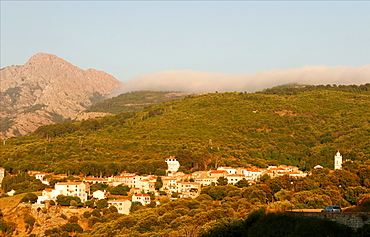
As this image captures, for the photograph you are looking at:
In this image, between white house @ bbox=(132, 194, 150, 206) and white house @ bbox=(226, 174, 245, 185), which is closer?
white house @ bbox=(132, 194, 150, 206)

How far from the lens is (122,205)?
73125mm

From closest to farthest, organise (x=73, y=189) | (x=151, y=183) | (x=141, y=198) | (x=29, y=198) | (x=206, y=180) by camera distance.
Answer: (x=141, y=198) < (x=29, y=198) < (x=73, y=189) < (x=206, y=180) < (x=151, y=183)

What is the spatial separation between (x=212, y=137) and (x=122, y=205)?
53256 millimetres

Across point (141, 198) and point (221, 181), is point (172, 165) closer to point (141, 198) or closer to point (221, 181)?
point (221, 181)

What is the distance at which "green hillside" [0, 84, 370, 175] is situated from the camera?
101m

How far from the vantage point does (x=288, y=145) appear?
121 m

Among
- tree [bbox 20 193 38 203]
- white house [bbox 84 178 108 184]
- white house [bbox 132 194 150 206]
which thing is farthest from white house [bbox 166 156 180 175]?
tree [bbox 20 193 38 203]

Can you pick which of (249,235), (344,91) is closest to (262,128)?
(344,91)

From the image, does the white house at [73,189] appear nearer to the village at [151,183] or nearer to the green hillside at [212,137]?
the village at [151,183]

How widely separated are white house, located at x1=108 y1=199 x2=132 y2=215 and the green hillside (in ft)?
63.9

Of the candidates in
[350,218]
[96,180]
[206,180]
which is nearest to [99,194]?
[96,180]

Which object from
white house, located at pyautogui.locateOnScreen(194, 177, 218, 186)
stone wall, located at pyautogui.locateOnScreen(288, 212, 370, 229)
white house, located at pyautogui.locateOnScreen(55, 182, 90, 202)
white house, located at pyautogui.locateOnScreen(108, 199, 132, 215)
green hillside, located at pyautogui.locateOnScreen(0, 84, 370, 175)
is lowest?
white house, located at pyautogui.locateOnScreen(108, 199, 132, 215)

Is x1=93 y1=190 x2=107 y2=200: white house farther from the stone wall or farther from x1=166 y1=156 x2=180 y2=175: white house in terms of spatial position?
the stone wall

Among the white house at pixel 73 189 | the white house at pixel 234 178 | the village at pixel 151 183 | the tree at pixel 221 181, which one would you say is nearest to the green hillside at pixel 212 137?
the village at pixel 151 183
